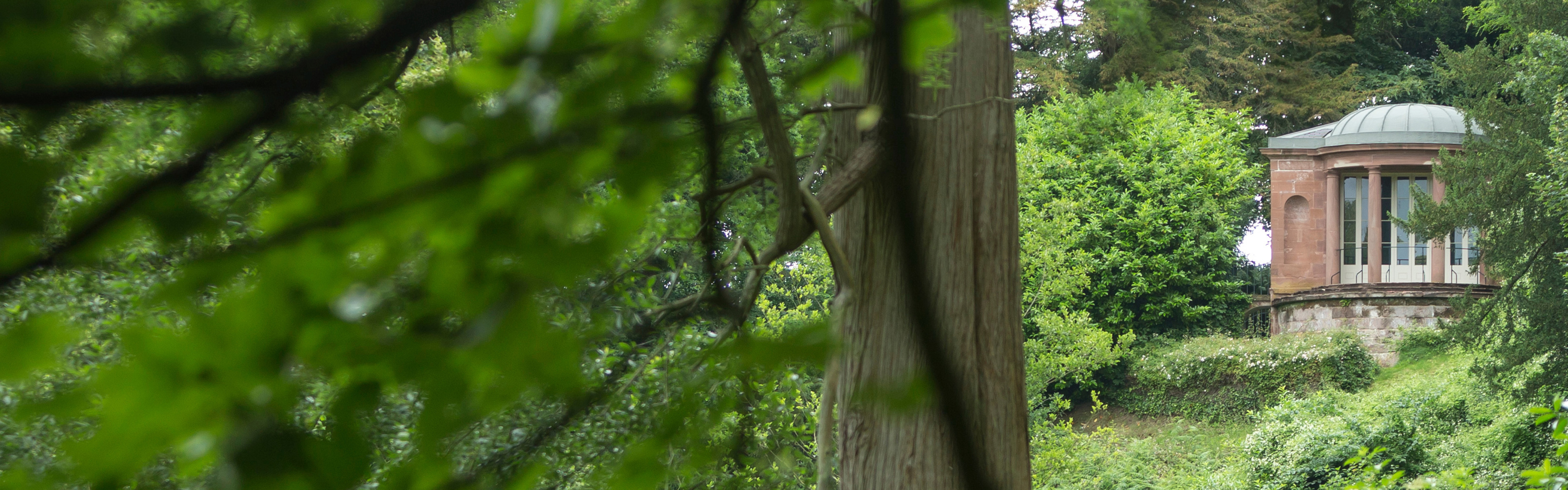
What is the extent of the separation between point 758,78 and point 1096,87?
741 inches

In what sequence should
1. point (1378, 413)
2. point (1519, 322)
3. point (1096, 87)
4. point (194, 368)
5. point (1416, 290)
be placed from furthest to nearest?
point (1096, 87), point (1416, 290), point (1378, 413), point (1519, 322), point (194, 368)

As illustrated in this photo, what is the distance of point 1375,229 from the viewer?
1493 centimetres

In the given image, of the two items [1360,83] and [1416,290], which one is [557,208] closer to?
[1416,290]

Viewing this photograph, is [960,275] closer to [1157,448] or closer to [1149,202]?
[1157,448]

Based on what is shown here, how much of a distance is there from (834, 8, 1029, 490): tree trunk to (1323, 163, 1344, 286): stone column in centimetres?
1465

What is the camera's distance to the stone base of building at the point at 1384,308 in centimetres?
1409

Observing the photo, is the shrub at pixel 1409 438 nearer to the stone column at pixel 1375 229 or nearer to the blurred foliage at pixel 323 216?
the stone column at pixel 1375 229

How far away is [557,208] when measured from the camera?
63cm

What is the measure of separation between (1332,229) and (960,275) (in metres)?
14.9

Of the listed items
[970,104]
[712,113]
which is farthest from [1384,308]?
[712,113]

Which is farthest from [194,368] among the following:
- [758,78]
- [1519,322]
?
[1519,322]

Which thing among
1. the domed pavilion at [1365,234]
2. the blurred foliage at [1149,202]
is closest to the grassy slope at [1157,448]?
the domed pavilion at [1365,234]

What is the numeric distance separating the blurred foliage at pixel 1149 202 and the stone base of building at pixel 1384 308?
63.9 inches

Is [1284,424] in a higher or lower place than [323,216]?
lower
